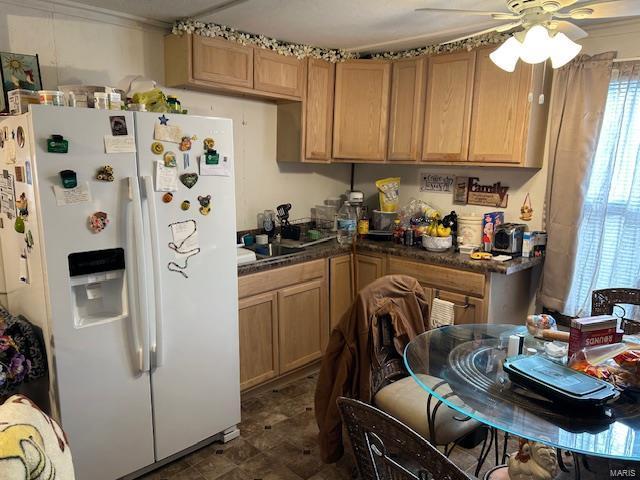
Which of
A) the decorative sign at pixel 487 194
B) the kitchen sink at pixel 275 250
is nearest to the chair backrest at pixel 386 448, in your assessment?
the kitchen sink at pixel 275 250

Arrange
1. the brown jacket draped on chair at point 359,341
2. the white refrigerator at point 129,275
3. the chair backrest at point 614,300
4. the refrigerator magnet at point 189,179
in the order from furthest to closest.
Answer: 1. the chair backrest at point 614,300
2. the refrigerator magnet at point 189,179
3. the brown jacket draped on chair at point 359,341
4. the white refrigerator at point 129,275

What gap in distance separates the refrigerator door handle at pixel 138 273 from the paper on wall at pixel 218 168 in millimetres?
346

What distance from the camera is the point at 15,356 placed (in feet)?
6.19

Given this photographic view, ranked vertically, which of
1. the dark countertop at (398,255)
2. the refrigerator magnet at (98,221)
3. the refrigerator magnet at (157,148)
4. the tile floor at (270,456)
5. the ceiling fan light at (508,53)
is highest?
the ceiling fan light at (508,53)

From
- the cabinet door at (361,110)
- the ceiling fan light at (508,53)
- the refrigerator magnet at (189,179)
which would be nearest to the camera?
the ceiling fan light at (508,53)

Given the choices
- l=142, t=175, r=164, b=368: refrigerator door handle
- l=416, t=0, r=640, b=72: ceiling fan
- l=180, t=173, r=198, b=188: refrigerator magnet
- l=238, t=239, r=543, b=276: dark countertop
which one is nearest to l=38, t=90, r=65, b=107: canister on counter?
l=142, t=175, r=164, b=368: refrigerator door handle

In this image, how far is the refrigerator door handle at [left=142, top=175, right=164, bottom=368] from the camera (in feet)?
6.73

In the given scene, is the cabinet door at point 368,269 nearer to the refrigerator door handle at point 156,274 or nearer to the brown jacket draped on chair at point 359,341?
the brown jacket draped on chair at point 359,341

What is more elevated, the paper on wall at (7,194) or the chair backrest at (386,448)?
the paper on wall at (7,194)

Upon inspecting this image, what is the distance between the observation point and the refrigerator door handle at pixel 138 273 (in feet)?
6.57

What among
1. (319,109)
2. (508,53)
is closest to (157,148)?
(508,53)

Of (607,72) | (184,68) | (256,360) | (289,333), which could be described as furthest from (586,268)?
(184,68)

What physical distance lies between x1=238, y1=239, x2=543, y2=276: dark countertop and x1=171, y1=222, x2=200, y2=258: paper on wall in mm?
459

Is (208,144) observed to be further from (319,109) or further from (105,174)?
(319,109)
